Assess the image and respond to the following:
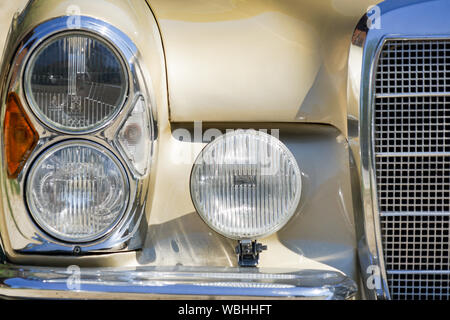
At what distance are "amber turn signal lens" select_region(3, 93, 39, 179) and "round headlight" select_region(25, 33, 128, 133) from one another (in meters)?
0.04

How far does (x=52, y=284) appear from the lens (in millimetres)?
1238

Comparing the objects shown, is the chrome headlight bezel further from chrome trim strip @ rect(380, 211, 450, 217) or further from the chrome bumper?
chrome trim strip @ rect(380, 211, 450, 217)

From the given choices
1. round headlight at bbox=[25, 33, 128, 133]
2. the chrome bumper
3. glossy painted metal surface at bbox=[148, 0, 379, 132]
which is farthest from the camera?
glossy painted metal surface at bbox=[148, 0, 379, 132]

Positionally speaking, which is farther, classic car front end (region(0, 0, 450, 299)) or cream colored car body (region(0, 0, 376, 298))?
cream colored car body (region(0, 0, 376, 298))

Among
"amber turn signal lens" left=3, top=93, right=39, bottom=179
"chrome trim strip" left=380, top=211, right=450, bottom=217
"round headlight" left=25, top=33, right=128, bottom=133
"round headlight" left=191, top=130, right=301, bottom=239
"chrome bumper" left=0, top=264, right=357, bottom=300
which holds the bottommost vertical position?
"chrome bumper" left=0, top=264, right=357, bottom=300

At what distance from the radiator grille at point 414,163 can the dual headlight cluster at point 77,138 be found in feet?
2.17

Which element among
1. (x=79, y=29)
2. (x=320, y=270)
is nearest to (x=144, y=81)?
(x=79, y=29)

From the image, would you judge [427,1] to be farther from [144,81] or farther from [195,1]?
[144,81]

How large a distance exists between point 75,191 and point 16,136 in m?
0.20

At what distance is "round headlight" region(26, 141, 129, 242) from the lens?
1312 mm

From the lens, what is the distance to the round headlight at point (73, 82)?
1.32m

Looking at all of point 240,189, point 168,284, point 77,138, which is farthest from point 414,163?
point 77,138

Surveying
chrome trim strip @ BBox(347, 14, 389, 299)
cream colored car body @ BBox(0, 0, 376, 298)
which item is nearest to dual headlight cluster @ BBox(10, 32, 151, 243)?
cream colored car body @ BBox(0, 0, 376, 298)
